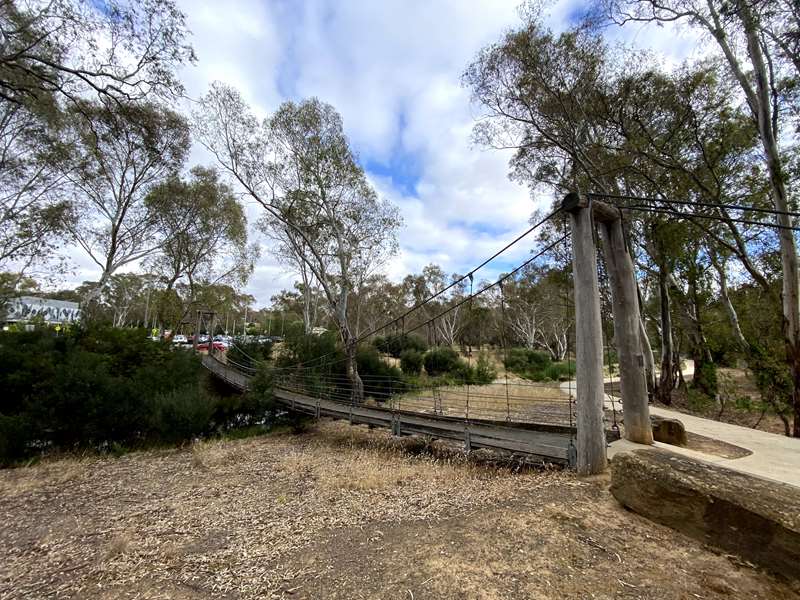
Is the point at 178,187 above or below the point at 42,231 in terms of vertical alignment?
above

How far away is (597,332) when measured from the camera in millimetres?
3137

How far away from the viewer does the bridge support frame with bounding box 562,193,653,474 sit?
10.1 ft

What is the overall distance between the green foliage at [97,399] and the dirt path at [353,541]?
1858mm

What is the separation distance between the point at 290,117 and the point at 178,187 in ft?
20.2

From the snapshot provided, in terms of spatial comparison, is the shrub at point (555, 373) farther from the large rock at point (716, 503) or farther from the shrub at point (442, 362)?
the large rock at point (716, 503)

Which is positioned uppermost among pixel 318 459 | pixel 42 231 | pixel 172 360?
pixel 42 231

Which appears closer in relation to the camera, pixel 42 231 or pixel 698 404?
pixel 698 404

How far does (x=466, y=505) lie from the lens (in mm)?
2877

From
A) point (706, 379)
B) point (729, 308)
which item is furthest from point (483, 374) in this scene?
point (729, 308)

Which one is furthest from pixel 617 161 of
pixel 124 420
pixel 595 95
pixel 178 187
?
pixel 178 187

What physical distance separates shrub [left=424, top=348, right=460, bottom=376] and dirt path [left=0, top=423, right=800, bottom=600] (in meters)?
13.2

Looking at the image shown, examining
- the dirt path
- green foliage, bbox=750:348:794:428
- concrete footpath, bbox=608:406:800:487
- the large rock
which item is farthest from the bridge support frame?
green foliage, bbox=750:348:794:428

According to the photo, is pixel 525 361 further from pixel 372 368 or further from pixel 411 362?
pixel 372 368

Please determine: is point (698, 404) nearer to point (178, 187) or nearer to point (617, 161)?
point (617, 161)
